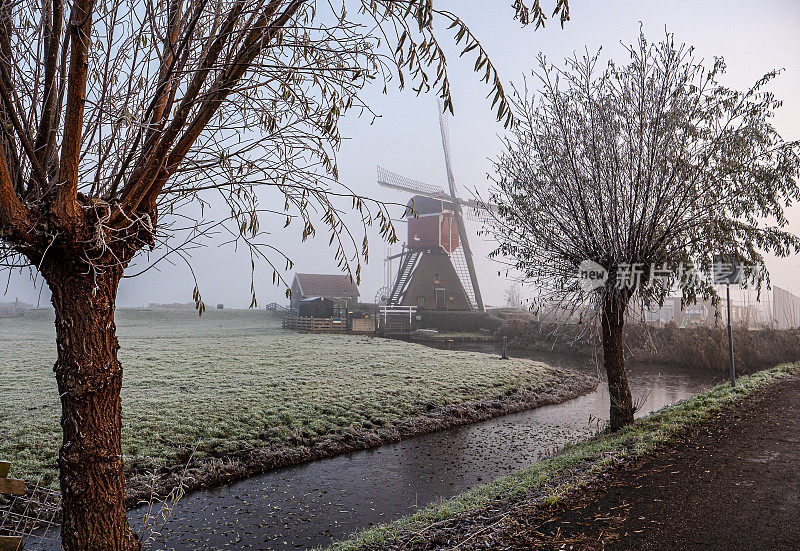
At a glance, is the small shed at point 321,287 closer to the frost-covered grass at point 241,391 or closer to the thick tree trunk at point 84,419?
the frost-covered grass at point 241,391

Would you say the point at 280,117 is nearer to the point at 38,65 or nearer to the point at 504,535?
the point at 38,65

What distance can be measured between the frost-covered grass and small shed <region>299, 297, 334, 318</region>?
1236 cm

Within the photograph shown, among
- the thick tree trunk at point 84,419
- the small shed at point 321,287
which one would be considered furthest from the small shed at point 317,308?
the thick tree trunk at point 84,419

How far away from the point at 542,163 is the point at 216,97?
6.52m

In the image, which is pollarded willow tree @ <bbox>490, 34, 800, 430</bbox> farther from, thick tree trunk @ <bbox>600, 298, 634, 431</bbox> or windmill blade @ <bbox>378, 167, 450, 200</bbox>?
windmill blade @ <bbox>378, 167, 450, 200</bbox>

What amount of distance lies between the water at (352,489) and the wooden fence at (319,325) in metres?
20.3

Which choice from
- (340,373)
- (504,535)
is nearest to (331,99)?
→ (504,535)

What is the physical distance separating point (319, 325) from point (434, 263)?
12558 mm

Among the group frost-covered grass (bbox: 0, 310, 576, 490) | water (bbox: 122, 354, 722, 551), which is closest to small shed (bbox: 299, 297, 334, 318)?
frost-covered grass (bbox: 0, 310, 576, 490)

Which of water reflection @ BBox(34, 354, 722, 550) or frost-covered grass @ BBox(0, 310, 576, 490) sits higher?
frost-covered grass @ BBox(0, 310, 576, 490)

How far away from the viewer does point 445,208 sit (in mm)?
40844

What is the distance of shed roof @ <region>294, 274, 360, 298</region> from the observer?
43.8 m

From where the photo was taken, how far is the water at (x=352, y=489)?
17.7 ft

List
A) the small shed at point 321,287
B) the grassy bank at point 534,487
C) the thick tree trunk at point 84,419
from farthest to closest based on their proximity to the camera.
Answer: the small shed at point 321,287
the grassy bank at point 534,487
the thick tree trunk at point 84,419
